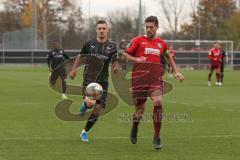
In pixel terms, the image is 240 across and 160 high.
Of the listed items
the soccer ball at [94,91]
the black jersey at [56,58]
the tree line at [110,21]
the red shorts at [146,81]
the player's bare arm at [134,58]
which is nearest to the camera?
the player's bare arm at [134,58]

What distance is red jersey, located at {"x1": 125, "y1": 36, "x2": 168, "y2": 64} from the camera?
36.3 feet

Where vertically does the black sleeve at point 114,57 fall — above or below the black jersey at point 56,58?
above

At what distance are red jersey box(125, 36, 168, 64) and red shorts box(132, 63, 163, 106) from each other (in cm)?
17

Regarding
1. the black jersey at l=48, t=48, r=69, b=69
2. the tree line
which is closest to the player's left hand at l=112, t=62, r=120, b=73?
the black jersey at l=48, t=48, r=69, b=69

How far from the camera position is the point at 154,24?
1093 centimetres

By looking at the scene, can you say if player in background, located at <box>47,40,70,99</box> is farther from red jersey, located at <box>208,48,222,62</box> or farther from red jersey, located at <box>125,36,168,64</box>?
red jersey, located at <box>208,48,222,62</box>

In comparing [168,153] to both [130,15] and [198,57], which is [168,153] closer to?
[198,57]

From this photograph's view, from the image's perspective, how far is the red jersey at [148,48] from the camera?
36.3 feet

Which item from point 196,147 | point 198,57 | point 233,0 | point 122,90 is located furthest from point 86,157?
point 233,0

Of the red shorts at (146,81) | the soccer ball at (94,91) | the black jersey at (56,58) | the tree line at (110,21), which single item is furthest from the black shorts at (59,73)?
the tree line at (110,21)

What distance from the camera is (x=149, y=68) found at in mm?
11172

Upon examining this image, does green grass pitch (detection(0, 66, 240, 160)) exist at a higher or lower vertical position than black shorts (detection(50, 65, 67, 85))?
lower

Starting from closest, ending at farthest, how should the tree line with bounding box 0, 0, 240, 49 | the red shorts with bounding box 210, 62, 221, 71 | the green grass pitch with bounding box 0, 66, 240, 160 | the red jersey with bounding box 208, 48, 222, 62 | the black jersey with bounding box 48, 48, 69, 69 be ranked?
the green grass pitch with bounding box 0, 66, 240, 160 → the black jersey with bounding box 48, 48, 69, 69 → the red shorts with bounding box 210, 62, 221, 71 → the red jersey with bounding box 208, 48, 222, 62 → the tree line with bounding box 0, 0, 240, 49

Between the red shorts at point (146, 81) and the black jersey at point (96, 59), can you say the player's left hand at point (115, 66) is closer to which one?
the black jersey at point (96, 59)
